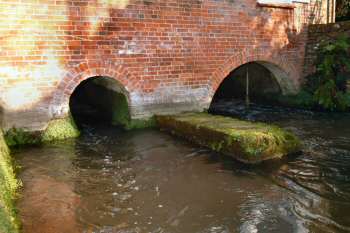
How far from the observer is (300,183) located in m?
4.81

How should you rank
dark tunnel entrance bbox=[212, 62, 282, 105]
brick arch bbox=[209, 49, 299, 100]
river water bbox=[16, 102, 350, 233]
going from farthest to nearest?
dark tunnel entrance bbox=[212, 62, 282, 105] → brick arch bbox=[209, 49, 299, 100] → river water bbox=[16, 102, 350, 233]

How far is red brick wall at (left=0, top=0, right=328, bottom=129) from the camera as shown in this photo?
6.85 metres

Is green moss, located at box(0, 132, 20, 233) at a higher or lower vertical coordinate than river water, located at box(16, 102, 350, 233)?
higher

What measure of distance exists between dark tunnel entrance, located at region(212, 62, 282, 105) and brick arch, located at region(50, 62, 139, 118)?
482 cm

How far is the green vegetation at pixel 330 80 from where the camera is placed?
31.7ft

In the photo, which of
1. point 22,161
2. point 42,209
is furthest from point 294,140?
point 22,161

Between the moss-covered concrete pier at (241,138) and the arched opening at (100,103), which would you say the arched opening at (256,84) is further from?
the moss-covered concrete pier at (241,138)

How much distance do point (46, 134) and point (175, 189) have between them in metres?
3.56

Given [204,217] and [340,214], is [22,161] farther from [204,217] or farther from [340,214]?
[340,214]

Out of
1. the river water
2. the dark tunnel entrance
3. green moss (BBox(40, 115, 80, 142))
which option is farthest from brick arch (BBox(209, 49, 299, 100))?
green moss (BBox(40, 115, 80, 142))

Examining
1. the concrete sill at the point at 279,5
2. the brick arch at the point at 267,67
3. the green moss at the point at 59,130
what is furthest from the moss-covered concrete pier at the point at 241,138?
the concrete sill at the point at 279,5

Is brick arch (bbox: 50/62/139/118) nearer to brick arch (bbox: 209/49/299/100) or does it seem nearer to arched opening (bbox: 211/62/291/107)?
brick arch (bbox: 209/49/299/100)

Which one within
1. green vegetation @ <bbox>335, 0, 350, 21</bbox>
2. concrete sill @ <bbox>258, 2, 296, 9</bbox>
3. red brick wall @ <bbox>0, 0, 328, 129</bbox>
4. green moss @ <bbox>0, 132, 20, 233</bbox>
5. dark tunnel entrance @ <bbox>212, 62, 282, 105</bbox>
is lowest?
green moss @ <bbox>0, 132, 20, 233</bbox>

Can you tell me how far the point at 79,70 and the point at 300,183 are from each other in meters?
4.71
